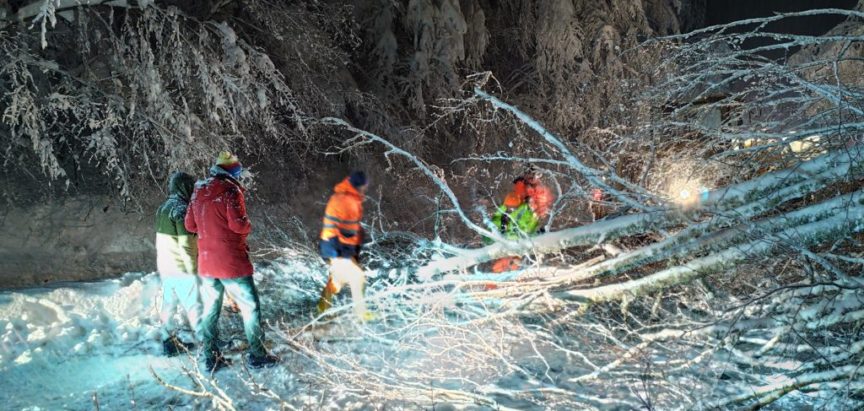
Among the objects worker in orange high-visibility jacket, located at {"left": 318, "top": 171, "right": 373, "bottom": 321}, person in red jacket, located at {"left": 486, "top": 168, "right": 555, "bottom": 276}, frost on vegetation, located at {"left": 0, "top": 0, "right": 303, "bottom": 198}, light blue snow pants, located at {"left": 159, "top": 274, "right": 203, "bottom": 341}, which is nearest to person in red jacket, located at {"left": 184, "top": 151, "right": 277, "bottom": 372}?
light blue snow pants, located at {"left": 159, "top": 274, "right": 203, "bottom": 341}

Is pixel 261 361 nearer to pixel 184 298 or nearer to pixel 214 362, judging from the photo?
pixel 214 362

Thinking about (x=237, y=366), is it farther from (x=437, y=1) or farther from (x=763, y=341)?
(x=437, y=1)

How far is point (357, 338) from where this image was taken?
14.9 ft

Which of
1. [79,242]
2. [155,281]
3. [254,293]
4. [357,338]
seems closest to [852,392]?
[357,338]

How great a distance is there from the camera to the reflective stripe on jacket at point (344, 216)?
16.0ft

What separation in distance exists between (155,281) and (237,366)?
2.55m

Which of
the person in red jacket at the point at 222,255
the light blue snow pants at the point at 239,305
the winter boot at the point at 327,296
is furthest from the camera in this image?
the winter boot at the point at 327,296

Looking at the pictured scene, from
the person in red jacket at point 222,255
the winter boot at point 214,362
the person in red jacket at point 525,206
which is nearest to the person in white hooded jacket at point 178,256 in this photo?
the person in red jacket at point 222,255

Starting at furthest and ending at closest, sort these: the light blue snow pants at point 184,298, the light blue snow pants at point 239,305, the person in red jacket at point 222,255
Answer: the light blue snow pants at point 184,298 < the light blue snow pants at point 239,305 < the person in red jacket at point 222,255

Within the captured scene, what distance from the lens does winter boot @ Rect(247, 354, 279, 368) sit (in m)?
4.15

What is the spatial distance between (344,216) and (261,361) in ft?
4.74

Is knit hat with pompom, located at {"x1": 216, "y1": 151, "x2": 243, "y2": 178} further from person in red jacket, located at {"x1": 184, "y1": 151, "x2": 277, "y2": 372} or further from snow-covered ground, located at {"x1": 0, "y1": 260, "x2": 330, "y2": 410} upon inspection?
snow-covered ground, located at {"x1": 0, "y1": 260, "x2": 330, "y2": 410}

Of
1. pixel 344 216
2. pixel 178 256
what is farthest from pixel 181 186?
pixel 344 216

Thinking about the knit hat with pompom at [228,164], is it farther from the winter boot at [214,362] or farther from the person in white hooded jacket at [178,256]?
the winter boot at [214,362]
